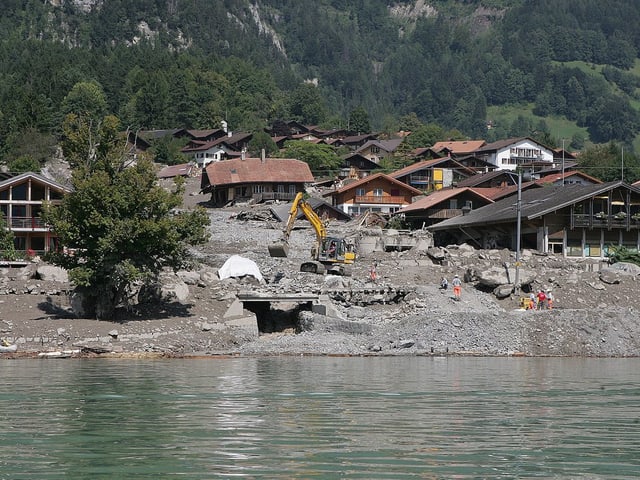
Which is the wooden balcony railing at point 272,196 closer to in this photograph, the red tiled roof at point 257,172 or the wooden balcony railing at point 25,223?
the red tiled roof at point 257,172

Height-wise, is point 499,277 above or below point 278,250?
below

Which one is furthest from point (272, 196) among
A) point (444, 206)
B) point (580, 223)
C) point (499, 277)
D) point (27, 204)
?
point (499, 277)

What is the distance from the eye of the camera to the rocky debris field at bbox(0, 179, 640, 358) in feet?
148

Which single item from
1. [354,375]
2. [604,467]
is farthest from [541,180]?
[604,467]

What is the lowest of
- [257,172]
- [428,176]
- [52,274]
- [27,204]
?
[52,274]

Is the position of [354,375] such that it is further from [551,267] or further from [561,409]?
[551,267]

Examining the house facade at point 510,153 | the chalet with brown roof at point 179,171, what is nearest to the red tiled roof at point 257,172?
the chalet with brown roof at point 179,171

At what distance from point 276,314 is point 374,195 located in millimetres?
48344

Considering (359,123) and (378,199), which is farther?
(359,123)

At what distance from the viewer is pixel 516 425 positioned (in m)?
24.0

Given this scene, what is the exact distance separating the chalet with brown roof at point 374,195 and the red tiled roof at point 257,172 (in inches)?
208

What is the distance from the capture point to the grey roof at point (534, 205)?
217 feet

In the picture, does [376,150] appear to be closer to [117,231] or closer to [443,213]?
[443,213]

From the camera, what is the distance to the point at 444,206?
8656cm
